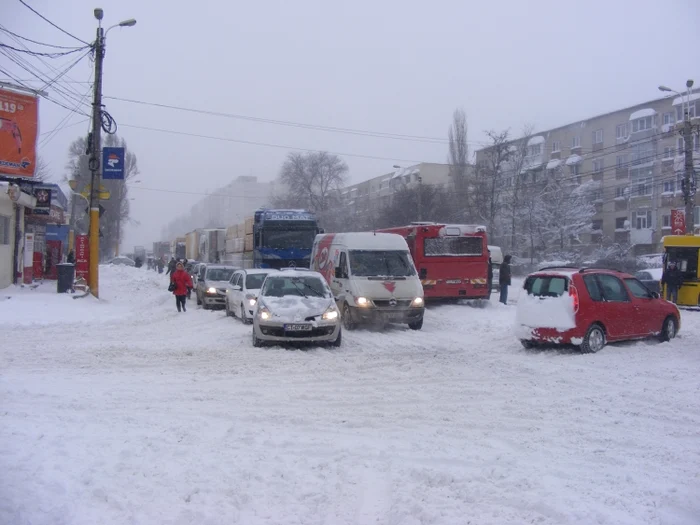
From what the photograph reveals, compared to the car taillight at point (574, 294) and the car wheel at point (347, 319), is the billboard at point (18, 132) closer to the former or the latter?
the car wheel at point (347, 319)

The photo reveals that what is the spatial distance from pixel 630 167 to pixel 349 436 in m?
55.9

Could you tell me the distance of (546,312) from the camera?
12.7 meters

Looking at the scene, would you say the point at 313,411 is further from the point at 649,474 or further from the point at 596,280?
the point at 596,280

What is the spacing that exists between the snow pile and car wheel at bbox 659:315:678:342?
3.05 metres

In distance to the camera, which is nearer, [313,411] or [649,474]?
[649,474]

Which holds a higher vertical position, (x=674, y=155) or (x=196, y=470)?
(x=674, y=155)

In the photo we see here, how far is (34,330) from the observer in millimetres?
17094

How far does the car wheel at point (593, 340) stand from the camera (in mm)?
12446

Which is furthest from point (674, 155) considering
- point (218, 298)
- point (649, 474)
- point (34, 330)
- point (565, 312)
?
point (649, 474)

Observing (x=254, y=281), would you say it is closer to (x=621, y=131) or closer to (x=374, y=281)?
(x=374, y=281)

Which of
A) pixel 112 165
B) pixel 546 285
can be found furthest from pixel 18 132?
pixel 546 285

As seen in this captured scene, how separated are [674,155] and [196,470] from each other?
53892 millimetres

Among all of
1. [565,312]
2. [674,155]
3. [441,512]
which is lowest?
[441,512]

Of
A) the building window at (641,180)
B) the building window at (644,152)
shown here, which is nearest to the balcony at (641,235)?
the building window at (641,180)
